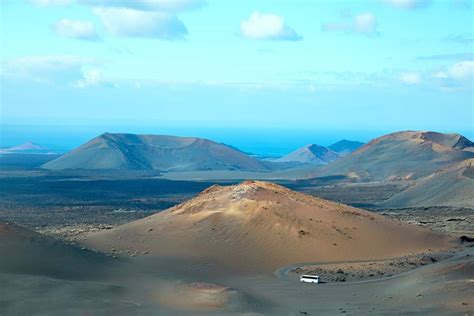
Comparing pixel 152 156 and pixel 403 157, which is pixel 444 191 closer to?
pixel 403 157

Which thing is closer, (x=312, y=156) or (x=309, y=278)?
(x=309, y=278)

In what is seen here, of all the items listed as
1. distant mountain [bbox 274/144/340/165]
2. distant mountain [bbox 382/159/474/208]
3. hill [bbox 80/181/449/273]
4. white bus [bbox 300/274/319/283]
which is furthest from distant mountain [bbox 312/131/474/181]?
white bus [bbox 300/274/319/283]

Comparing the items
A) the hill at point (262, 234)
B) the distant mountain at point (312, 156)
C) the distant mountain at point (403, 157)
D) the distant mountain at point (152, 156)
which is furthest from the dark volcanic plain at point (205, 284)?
the distant mountain at point (312, 156)

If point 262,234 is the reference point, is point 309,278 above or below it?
below

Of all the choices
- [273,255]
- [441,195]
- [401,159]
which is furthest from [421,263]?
[401,159]

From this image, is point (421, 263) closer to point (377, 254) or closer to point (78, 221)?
point (377, 254)

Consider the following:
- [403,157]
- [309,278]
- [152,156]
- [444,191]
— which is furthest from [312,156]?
[309,278]
